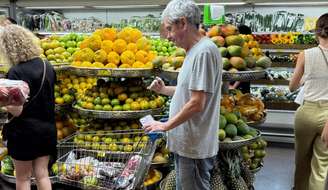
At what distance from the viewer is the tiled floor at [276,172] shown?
3.96 m

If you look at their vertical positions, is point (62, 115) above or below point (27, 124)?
below

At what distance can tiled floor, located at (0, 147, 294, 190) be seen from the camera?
396cm

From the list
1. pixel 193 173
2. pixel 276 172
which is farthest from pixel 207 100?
pixel 276 172

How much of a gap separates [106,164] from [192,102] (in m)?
1.04

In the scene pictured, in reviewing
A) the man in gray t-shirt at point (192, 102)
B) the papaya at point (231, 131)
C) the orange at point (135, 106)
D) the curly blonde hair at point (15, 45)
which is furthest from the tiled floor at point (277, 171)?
the curly blonde hair at point (15, 45)

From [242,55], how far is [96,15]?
14.9ft

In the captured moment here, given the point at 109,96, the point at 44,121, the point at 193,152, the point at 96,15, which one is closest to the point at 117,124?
the point at 109,96

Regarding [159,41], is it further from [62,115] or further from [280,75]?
[280,75]

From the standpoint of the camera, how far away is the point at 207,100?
7.02ft

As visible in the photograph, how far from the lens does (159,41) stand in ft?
13.5

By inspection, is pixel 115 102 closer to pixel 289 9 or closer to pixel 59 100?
pixel 59 100

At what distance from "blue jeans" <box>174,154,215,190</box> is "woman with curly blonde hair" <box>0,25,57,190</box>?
125cm

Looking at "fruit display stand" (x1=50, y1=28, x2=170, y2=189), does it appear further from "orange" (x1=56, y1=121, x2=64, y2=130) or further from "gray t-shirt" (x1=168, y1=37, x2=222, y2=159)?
"gray t-shirt" (x1=168, y1=37, x2=222, y2=159)

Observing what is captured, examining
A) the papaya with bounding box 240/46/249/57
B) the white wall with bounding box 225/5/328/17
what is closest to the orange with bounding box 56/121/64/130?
the papaya with bounding box 240/46/249/57
